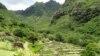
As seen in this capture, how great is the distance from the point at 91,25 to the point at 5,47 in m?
140

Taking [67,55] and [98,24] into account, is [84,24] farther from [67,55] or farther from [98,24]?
[67,55]

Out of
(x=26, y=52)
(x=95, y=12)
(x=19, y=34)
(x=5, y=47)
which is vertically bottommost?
(x=26, y=52)

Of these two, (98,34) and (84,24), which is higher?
(84,24)

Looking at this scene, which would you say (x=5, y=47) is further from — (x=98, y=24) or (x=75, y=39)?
(x=98, y=24)

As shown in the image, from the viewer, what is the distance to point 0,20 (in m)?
126

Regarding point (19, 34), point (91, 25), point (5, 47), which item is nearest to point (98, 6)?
point (91, 25)

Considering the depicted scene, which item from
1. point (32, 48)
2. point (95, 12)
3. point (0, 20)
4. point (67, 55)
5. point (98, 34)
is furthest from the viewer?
point (95, 12)

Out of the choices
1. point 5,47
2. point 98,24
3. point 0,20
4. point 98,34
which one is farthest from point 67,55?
point 98,24

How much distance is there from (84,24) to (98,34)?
3827 centimetres

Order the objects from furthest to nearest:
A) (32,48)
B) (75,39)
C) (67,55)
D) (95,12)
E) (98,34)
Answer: (95,12), (98,34), (75,39), (67,55), (32,48)

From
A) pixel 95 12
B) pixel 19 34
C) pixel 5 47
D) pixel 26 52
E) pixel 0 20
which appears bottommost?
pixel 26 52

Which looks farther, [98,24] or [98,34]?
[98,24]

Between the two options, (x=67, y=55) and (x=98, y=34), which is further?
(x=98, y=34)

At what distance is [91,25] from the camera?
186m
